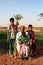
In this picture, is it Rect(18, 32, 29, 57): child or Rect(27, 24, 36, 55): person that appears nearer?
Rect(18, 32, 29, 57): child

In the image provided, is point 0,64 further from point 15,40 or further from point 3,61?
point 15,40

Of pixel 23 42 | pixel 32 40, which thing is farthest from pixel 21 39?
pixel 32 40

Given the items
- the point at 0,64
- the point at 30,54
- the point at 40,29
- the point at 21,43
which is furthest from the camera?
the point at 40,29

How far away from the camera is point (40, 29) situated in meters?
50.1

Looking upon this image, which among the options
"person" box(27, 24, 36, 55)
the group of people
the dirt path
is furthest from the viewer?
"person" box(27, 24, 36, 55)

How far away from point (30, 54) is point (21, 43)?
87 cm

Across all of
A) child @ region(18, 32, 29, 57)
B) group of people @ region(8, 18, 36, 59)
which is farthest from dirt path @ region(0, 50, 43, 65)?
child @ region(18, 32, 29, 57)

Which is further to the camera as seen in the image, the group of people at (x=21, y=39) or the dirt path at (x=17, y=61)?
the group of people at (x=21, y=39)

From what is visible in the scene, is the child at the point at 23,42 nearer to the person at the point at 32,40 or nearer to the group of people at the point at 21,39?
the group of people at the point at 21,39

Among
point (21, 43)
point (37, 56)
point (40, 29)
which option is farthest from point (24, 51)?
point (40, 29)

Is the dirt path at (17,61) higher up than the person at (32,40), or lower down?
lower down

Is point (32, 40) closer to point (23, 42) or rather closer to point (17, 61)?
point (23, 42)

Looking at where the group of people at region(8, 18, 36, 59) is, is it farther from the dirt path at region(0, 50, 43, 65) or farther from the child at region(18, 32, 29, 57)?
the dirt path at region(0, 50, 43, 65)

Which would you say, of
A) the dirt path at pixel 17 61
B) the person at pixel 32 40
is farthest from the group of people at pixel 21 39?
the dirt path at pixel 17 61
